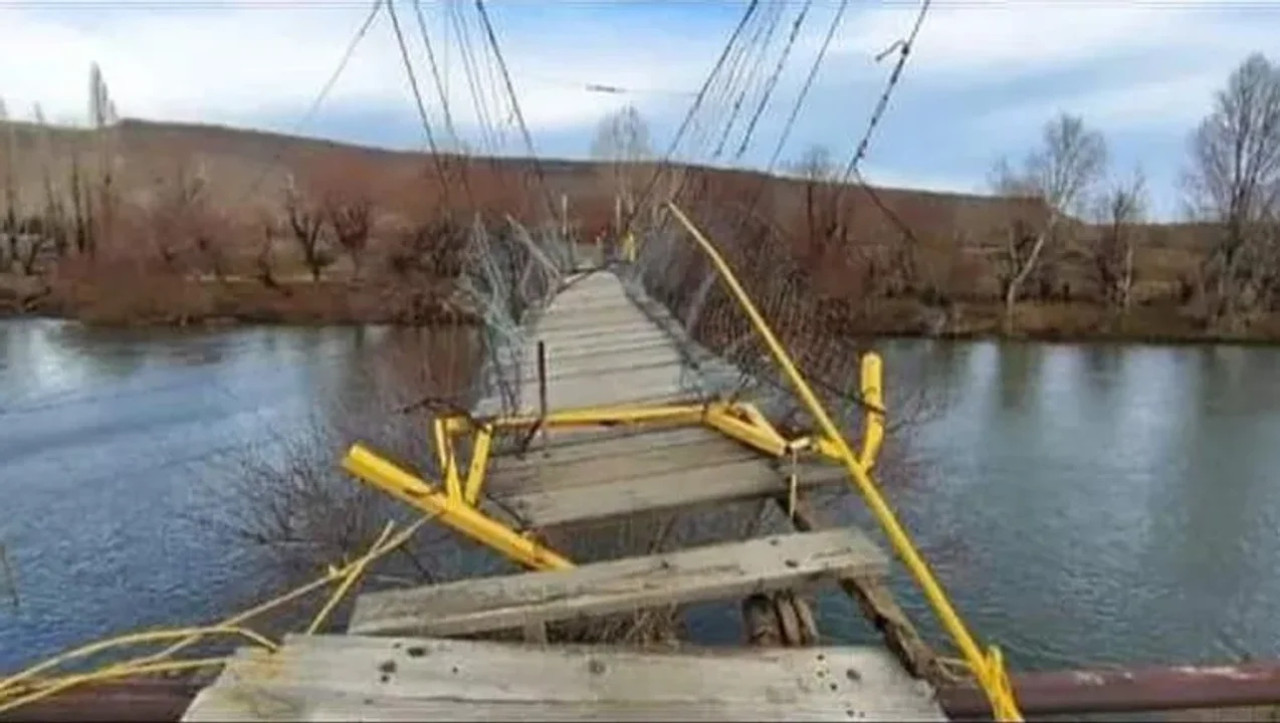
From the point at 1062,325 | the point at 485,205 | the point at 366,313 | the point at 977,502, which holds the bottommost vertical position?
the point at 977,502

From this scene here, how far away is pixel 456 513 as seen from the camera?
172 centimetres

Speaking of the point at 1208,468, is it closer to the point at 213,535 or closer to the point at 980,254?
the point at 213,535

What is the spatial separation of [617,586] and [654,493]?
0.60m

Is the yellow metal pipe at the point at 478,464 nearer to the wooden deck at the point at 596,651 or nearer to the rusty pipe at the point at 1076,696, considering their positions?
the wooden deck at the point at 596,651

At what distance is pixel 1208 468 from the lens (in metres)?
10.6

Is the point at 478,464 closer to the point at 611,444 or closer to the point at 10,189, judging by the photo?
the point at 611,444

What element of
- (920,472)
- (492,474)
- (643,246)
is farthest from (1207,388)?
(492,474)

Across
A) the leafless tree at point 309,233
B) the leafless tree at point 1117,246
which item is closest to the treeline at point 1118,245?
the leafless tree at point 1117,246

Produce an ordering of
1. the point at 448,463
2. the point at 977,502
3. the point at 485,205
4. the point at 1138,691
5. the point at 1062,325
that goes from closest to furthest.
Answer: the point at 1138,691
the point at 448,463
the point at 977,502
the point at 485,205
the point at 1062,325

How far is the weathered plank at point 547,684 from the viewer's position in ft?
3.37

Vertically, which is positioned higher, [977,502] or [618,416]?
[618,416]

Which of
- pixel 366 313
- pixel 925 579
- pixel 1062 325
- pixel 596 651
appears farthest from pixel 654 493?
pixel 1062 325

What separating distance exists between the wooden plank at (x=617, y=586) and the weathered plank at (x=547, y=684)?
0.13 meters

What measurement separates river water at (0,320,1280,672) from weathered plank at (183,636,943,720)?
3347 mm
